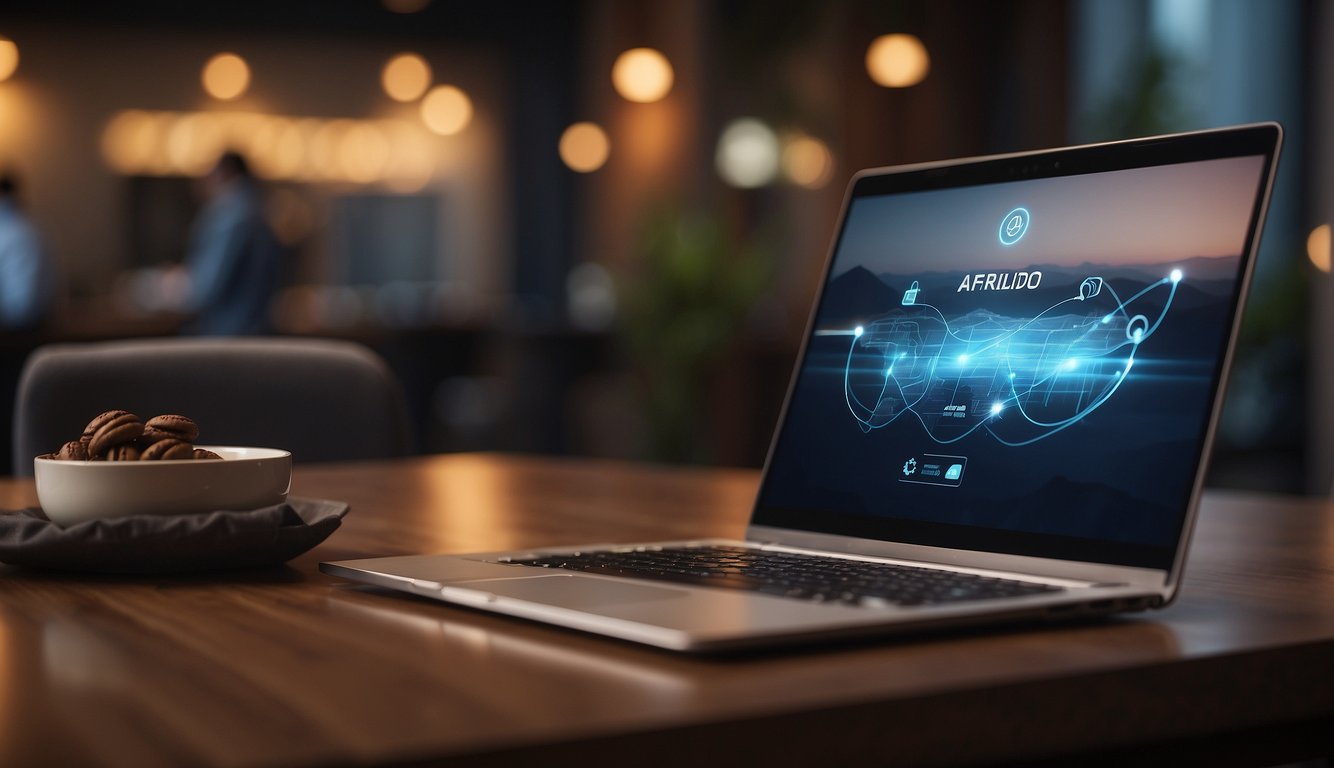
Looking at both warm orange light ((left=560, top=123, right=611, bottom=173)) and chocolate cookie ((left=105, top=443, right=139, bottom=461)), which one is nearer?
chocolate cookie ((left=105, top=443, right=139, bottom=461))

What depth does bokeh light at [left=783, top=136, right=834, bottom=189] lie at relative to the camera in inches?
326

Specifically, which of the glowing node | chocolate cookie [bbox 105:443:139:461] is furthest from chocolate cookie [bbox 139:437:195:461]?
the glowing node

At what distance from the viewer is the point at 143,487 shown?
31.9 inches

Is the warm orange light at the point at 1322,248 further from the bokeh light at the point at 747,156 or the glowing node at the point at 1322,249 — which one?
the bokeh light at the point at 747,156

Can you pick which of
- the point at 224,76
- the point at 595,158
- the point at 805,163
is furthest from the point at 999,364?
the point at 224,76

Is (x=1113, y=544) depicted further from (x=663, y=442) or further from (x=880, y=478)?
(x=663, y=442)

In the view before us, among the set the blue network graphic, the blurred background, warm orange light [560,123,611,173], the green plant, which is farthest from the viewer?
warm orange light [560,123,611,173]

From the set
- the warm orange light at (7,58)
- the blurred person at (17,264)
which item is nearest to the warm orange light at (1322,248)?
the blurred person at (17,264)

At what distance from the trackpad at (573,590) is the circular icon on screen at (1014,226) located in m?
0.32

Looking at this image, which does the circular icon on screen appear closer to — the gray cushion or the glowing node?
the gray cushion

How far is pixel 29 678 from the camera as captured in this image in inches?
21.2

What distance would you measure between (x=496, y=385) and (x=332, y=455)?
21.2 ft

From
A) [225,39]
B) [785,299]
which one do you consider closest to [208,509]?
[785,299]

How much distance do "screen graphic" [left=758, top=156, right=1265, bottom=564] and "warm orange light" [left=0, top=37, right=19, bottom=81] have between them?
881 cm
